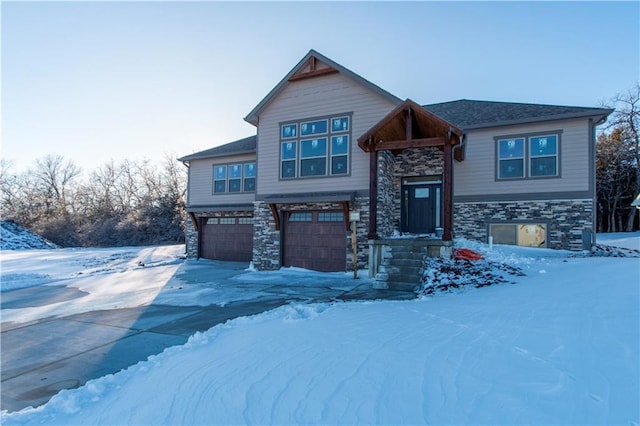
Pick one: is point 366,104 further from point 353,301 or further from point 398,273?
point 353,301

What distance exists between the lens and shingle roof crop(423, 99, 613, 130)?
38.4 ft

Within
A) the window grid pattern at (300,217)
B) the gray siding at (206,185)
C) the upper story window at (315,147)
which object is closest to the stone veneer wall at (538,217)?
the upper story window at (315,147)

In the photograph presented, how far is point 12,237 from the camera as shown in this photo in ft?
81.0

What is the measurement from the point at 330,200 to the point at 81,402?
9.39 metres

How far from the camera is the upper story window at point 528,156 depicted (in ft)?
39.5

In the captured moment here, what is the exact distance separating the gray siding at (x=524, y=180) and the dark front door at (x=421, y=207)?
1.02 metres

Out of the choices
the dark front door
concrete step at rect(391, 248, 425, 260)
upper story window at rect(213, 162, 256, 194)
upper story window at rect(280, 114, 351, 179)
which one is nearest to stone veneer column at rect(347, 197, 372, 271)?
upper story window at rect(280, 114, 351, 179)

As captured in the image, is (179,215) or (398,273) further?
(179,215)

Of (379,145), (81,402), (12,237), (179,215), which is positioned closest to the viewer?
(81,402)

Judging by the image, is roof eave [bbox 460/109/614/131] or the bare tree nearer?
roof eave [bbox 460/109/614/131]

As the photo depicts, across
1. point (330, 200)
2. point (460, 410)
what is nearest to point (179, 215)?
point (330, 200)

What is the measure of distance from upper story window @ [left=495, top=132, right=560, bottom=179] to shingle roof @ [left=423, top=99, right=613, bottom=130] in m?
0.64

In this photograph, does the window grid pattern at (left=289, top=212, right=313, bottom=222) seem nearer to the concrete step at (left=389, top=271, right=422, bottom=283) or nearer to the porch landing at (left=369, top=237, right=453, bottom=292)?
the porch landing at (left=369, top=237, right=453, bottom=292)

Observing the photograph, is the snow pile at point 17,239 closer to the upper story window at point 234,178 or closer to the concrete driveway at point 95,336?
the upper story window at point 234,178
